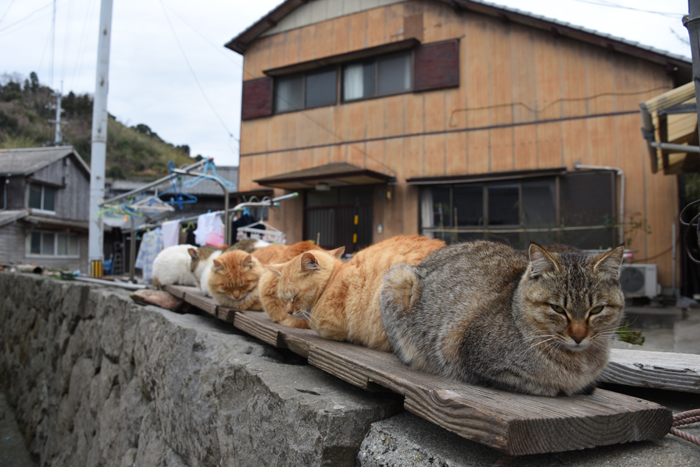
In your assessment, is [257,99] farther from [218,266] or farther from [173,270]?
[218,266]

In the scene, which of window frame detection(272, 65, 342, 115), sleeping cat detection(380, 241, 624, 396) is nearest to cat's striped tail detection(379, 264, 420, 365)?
sleeping cat detection(380, 241, 624, 396)

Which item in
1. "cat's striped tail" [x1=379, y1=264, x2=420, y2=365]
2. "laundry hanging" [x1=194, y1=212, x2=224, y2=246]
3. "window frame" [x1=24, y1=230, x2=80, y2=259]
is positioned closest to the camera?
"cat's striped tail" [x1=379, y1=264, x2=420, y2=365]

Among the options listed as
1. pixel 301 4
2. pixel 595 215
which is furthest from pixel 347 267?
pixel 301 4

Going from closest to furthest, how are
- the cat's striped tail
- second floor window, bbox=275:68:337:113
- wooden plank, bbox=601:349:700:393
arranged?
wooden plank, bbox=601:349:700:393 → the cat's striped tail → second floor window, bbox=275:68:337:113

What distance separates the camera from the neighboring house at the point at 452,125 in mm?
7820

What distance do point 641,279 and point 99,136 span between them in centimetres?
1072

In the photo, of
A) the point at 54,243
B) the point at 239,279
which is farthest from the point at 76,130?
the point at 239,279

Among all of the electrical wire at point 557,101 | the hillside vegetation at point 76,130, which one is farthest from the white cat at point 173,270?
the hillside vegetation at point 76,130

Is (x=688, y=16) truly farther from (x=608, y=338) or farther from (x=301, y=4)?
(x=301, y=4)

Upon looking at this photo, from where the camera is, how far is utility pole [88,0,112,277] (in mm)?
9023

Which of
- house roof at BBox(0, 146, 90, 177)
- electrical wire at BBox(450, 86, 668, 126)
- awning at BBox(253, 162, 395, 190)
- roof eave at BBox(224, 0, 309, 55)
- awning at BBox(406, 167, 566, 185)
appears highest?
roof eave at BBox(224, 0, 309, 55)

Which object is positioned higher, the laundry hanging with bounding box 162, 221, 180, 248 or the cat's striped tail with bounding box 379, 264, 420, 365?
the laundry hanging with bounding box 162, 221, 180, 248

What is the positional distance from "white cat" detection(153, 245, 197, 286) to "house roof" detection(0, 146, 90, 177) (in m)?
17.2

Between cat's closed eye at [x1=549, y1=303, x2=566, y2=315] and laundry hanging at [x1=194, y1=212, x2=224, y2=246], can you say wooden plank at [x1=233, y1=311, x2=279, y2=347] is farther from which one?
laundry hanging at [x1=194, y1=212, x2=224, y2=246]
